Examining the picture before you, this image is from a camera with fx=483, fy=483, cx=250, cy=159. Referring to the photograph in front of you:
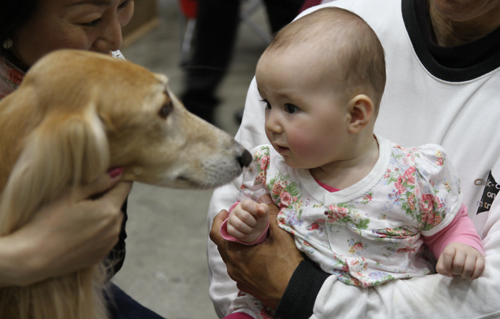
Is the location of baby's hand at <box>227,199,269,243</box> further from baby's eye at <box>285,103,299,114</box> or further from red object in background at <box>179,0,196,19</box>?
red object in background at <box>179,0,196,19</box>

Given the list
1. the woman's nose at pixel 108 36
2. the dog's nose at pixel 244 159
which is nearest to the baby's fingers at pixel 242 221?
the dog's nose at pixel 244 159

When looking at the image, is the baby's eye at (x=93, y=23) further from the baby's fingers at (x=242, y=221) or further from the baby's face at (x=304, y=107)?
the baby's fingers at (x=242, y=221)

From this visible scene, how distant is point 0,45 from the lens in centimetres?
103

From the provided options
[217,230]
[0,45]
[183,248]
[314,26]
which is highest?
[314,26]

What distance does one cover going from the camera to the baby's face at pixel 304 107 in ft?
3.03


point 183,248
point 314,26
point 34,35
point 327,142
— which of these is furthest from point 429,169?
point 183,248

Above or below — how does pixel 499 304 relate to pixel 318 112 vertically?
below

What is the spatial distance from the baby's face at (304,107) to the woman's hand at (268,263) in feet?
0.57

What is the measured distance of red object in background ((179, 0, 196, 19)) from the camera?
3.76 metres

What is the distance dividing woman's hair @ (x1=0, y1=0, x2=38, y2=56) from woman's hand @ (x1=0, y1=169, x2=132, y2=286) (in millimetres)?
432

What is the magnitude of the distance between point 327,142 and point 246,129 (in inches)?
13.6

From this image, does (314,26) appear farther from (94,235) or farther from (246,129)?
(94,235)

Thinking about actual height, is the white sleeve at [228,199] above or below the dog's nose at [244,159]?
below

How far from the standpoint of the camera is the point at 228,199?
122cm
